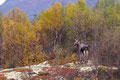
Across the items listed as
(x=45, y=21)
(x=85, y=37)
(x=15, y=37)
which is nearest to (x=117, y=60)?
(x=85, y=37)

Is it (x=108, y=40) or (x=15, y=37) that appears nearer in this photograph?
(x=108, y=40)

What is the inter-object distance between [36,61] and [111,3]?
60.3 feet

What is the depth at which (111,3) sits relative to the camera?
114ft

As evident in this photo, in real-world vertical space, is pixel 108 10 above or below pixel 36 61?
above

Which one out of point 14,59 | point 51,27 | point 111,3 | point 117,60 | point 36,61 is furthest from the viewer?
point 111,3

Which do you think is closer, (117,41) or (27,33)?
(117,41)

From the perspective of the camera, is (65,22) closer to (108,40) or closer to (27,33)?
(27,33)

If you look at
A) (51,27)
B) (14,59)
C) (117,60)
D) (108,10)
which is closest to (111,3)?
(108,10)

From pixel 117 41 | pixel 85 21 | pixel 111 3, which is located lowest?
pixel 117 41

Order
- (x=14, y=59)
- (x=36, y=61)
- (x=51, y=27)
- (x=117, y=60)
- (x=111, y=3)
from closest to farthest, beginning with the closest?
1. (x=117, y=60)
2. (x=14, y=59)
3. (x=36, y=61)
4. (x=51, y=27)
5. (x=111, y=3)

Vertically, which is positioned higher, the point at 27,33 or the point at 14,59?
the point at 27,33

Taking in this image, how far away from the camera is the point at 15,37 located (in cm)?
2628

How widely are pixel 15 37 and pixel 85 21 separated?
33.1 ft

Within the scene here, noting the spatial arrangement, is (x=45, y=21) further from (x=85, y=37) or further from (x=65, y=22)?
(x=85, y=37)
